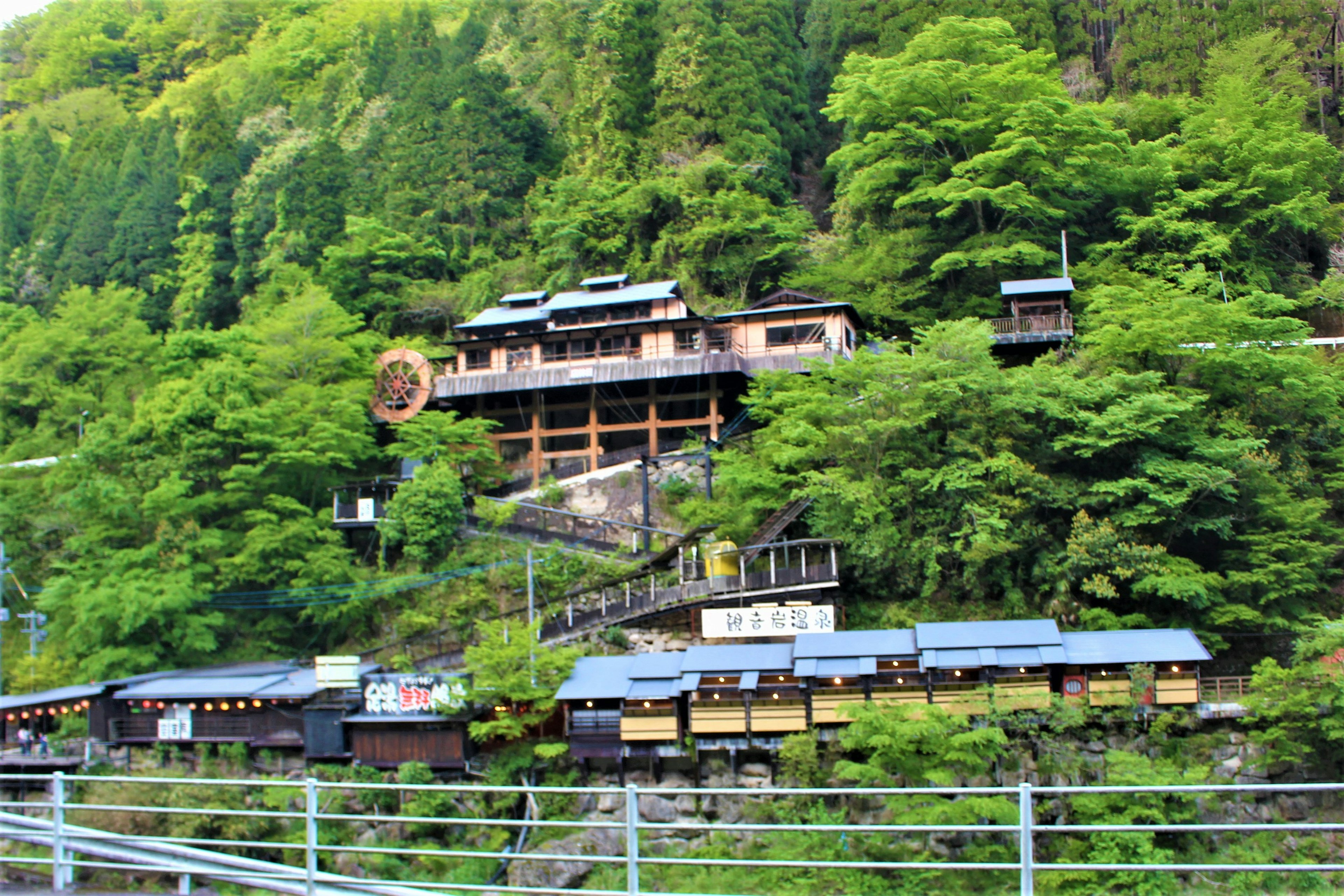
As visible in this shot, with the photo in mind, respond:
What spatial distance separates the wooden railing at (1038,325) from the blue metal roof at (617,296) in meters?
12.1

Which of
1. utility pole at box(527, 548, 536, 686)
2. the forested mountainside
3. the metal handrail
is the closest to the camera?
the metal handrail

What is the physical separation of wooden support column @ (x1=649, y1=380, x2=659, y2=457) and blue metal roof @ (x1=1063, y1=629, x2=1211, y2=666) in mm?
18598

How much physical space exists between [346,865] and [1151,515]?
20.4 metres

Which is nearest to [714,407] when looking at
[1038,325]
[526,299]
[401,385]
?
[526,299]

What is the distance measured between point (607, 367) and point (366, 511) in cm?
1015

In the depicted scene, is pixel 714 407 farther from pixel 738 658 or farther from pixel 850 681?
pixel 850 681

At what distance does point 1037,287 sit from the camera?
36.8m

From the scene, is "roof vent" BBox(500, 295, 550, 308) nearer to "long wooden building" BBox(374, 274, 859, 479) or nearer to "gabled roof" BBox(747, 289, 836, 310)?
"long wooden building" BBox(374, 274, 859, 479)

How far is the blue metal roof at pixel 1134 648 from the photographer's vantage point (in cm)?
2302

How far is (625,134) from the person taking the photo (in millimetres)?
50438

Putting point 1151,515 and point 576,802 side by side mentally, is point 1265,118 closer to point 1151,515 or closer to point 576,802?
point 1151,515

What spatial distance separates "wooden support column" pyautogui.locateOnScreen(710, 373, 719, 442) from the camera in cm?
3941

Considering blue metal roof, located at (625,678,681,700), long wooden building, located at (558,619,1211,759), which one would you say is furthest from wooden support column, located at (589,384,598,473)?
blue metal roof, located at (625,678,681,700)

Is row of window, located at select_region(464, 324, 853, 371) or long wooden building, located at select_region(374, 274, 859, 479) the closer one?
long wooden building, located at select_region(374, 274, 859, 479)
